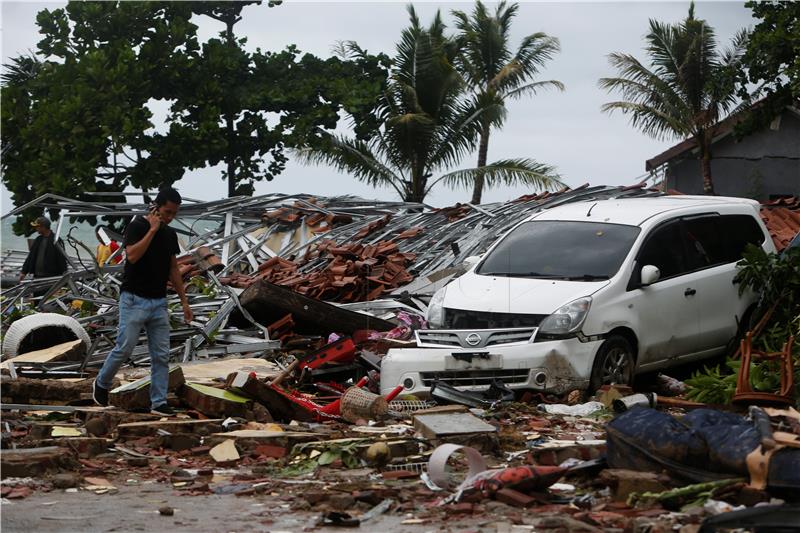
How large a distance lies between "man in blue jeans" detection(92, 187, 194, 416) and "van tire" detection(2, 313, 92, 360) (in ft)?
11.6

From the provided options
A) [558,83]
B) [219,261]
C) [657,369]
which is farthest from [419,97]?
[657,369]

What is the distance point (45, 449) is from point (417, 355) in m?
4.00

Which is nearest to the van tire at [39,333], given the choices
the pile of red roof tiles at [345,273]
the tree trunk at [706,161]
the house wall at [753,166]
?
the pile of red roof tiles at [345,273]

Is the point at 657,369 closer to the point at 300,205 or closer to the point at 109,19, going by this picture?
the point at 300,205

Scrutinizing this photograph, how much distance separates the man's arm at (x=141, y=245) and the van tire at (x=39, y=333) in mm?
3760

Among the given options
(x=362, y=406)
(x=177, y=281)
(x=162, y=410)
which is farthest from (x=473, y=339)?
(x=162, y=410)

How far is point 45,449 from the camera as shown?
27.2ft

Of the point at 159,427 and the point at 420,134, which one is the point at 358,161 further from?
the point at 159,427

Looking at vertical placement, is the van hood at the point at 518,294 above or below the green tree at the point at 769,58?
below

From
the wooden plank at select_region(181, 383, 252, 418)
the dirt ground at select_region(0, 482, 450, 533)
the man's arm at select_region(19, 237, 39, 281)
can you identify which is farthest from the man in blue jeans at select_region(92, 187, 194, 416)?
the man's arm at select_region(19, 237, 39, 281)

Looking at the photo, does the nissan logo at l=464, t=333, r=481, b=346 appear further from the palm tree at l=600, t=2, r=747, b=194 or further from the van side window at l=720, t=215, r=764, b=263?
the palm tree at l=600, t=2, r=747, b=194

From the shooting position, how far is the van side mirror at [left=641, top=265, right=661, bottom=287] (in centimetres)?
1177

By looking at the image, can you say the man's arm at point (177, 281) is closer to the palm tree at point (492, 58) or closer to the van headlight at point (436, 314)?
the van headlight at point (436, 314)

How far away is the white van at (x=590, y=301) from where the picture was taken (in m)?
11.1
